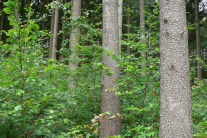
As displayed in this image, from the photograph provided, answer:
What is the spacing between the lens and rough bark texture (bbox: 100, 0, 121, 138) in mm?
3906

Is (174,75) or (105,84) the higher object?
(174,75)

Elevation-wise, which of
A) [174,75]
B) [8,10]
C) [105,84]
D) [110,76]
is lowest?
[105,84]

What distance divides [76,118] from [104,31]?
8.24 ft

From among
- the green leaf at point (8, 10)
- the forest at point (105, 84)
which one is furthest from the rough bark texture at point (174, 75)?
the green leaf at point (8, 10)

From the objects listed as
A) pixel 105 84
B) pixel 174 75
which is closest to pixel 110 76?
pixel 105 84

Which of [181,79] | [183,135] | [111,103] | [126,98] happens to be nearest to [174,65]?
[181,79]

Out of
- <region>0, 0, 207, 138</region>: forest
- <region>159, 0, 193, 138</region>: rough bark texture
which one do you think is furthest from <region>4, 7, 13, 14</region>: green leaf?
<region>159, 0, 193, 138</region>: rough bark texture

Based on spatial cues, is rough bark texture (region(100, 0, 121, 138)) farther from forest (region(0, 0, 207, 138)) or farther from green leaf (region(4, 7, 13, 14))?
green leaf (region(4, 7, 13, 14))

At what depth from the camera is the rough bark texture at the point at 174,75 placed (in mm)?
2283

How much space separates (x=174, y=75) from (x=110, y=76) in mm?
1923

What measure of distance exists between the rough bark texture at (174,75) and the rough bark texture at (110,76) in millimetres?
1393

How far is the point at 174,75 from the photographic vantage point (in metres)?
2.35

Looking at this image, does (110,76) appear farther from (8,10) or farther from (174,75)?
(8,10)

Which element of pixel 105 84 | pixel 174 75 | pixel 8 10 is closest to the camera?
pixel 8 10
